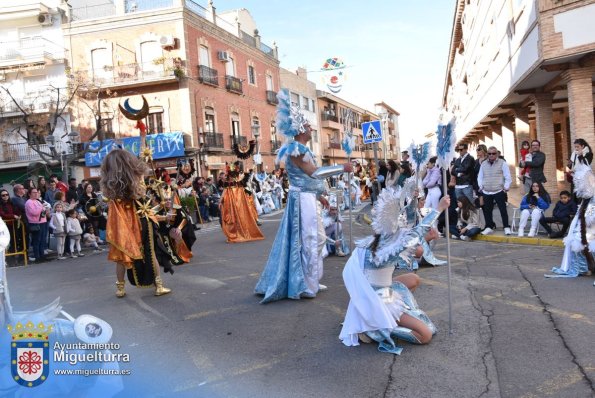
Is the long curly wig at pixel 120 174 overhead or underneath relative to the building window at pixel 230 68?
underneath

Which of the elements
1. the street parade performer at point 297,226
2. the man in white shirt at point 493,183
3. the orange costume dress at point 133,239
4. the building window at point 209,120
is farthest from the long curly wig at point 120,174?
the building window at point 209,120

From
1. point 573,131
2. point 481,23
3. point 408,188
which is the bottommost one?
point 408,188

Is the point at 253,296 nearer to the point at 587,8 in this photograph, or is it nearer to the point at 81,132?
the point at 587,8

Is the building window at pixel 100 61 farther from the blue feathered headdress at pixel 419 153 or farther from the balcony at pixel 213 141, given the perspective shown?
the blue feathered headdress at pixel 419 153

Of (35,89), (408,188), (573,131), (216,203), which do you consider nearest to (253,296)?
(408,188)

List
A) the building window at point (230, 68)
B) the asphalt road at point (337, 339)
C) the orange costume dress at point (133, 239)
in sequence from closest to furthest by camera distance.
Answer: the asphalt road at point (337, 339)
the orange costume dress at point (133, 239)
the building window at point (230, 68)

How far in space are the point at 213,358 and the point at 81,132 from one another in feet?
95.4

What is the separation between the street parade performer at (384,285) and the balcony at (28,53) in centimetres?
3096

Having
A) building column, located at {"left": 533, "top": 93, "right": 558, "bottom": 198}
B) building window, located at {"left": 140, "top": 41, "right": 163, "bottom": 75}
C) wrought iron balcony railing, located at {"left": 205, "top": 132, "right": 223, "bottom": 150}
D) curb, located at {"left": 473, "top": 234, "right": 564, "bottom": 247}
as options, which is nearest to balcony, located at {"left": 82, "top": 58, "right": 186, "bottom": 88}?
building window, located at {"left": 140, "top": 41, "right": 163, "bottom": 75}

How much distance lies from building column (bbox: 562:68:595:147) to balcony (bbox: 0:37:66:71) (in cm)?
2799

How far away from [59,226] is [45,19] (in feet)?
78.2

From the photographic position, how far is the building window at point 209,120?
31.7 metres

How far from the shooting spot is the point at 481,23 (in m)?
23.2

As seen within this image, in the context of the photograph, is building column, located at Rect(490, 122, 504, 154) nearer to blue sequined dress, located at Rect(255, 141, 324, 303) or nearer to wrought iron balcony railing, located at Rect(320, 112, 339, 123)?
blue sequined dress, located at Rect(255, 141, 324, 303)
